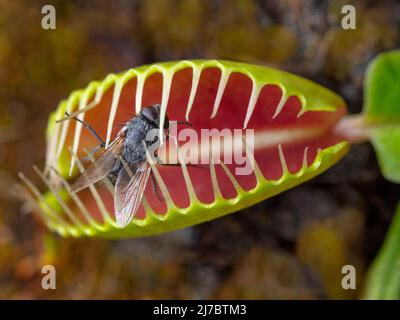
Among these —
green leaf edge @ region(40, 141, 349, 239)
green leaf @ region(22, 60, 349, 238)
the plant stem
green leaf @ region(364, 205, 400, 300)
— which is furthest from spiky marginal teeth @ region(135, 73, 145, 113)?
green leaf @ region(364, 205, 400, 300)

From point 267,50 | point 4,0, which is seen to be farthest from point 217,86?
point 4,0

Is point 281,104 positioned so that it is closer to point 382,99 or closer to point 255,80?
point 255,80

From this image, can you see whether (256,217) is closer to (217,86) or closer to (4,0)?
(217,86)

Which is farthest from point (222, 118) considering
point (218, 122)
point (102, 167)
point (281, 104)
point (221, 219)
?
point (221, 219)

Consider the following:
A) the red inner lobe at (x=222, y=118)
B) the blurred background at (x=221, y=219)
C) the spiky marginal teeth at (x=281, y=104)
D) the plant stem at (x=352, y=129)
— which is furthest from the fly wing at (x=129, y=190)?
the blurred background at (x=221, y=219)

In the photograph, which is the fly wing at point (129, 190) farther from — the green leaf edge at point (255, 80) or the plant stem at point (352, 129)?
the plant stem at point (352, 129)

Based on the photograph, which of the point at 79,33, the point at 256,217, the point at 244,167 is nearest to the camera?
the point at 244,167
